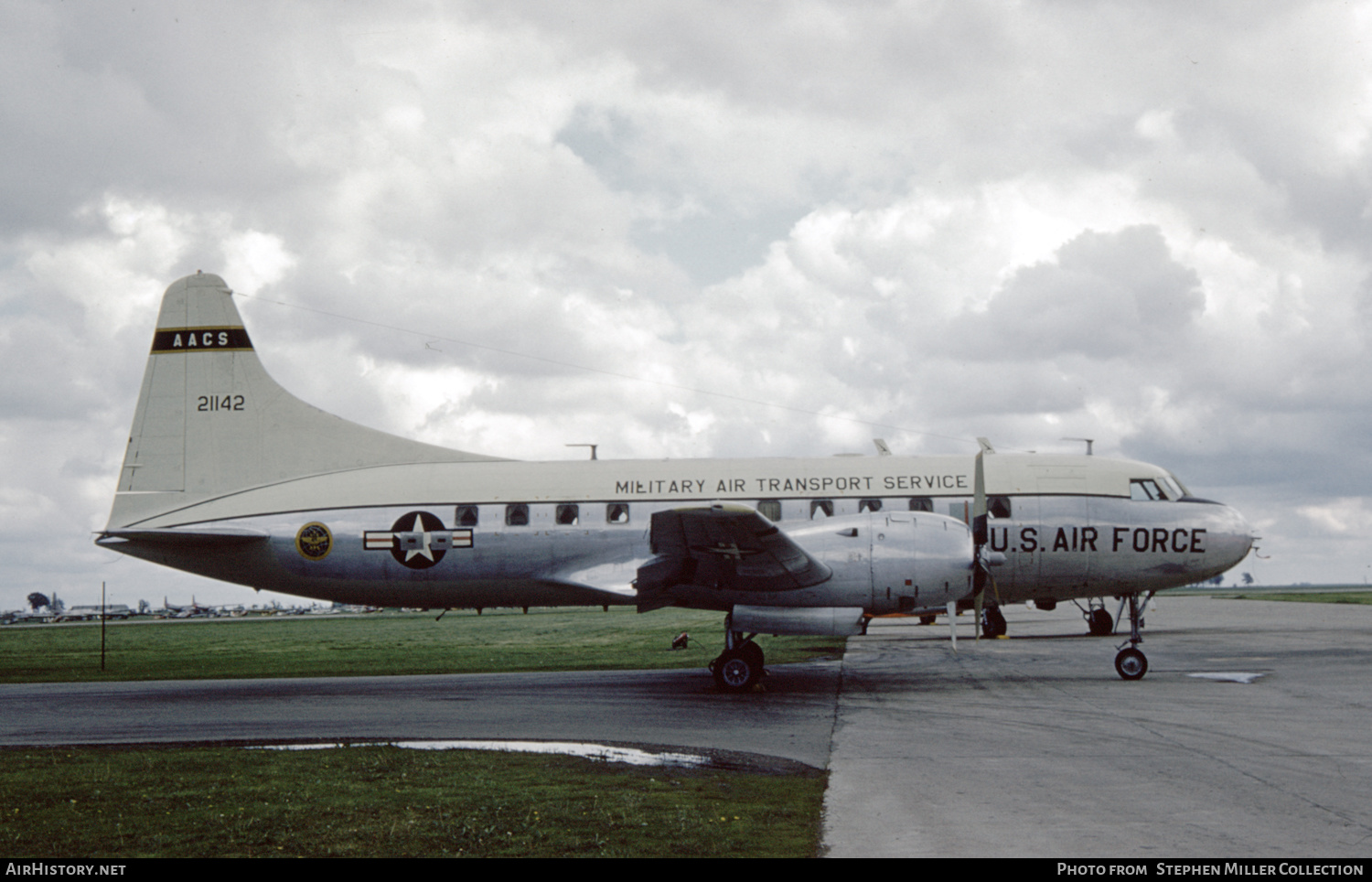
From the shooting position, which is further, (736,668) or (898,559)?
(736,668)

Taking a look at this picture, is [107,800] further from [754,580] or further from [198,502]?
[198,502]

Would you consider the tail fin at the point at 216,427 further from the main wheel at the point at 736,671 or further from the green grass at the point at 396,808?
the green grass at the point at 396,808

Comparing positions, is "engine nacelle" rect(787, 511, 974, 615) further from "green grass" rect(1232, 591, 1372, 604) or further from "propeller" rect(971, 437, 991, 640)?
"green grass" rect(1232, 591, 1372, 604)

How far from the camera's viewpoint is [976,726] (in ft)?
41.9

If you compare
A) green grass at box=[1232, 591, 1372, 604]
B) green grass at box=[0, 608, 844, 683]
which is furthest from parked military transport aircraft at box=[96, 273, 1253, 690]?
green grass at box=[1232, 591, 1372, 604]

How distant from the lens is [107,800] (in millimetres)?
9172

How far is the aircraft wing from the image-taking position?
15.6 metres

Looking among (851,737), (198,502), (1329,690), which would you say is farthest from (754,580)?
(198,502)

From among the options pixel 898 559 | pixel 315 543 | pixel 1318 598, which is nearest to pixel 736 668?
pixel 898 559

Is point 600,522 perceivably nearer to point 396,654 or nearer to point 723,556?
point 723,556

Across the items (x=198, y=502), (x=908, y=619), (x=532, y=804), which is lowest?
(x=908, y=619)

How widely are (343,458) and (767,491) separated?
929cm

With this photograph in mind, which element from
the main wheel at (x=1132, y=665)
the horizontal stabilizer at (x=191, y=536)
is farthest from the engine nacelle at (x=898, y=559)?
the horizontal stabilizer at (x=191, y=536)

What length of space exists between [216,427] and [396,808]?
49.7 feet
